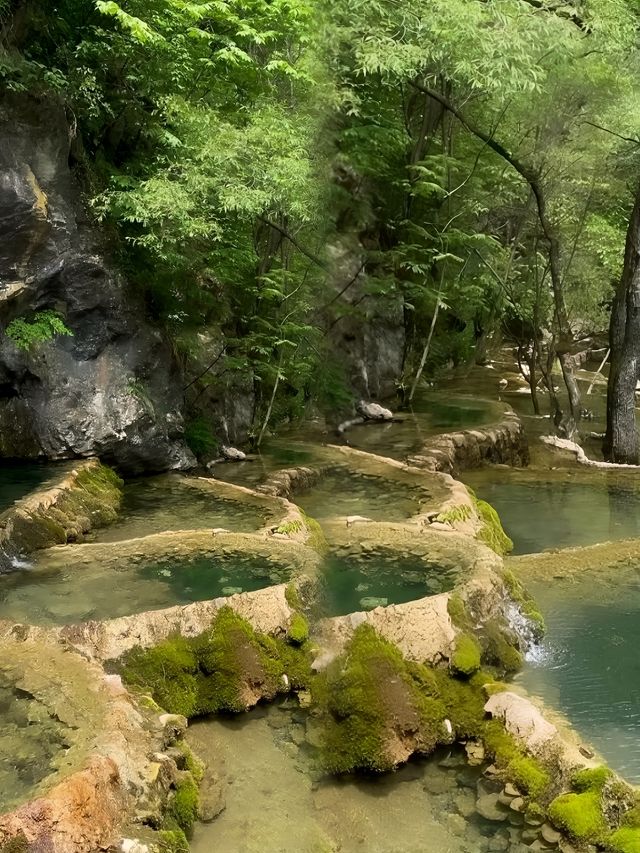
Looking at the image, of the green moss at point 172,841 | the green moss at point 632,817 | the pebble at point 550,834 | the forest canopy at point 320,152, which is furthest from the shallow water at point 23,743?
the forest canopy at point 320,152

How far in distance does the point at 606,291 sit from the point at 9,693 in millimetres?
21099

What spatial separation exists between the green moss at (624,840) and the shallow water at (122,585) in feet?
14.1

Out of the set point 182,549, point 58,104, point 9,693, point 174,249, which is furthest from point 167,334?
point 9,693

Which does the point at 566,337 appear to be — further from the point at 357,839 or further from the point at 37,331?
the point at 357,839

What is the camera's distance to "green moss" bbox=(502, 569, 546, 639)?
8.95 metres

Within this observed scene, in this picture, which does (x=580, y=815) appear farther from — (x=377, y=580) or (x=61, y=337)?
(x=61, y=337)

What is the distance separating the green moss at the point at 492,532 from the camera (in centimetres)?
1109

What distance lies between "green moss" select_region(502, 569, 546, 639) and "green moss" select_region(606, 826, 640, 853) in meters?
3.20

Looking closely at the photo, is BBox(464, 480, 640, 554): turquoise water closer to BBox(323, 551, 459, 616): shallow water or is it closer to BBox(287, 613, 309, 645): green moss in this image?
BBox(323, 551, 459, 616): shallow water

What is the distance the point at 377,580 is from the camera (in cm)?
932

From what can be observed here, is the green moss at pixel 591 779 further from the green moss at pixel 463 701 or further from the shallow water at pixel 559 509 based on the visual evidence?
the shallow water at pixel 559 509

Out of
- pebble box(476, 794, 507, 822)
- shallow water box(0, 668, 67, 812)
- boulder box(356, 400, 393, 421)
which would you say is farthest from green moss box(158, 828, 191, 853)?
boulder box(356, 400, 393, 421)

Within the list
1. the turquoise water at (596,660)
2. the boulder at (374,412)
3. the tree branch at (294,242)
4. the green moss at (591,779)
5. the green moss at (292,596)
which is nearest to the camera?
the green moss at (591,779)

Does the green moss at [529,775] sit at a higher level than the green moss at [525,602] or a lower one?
lower
